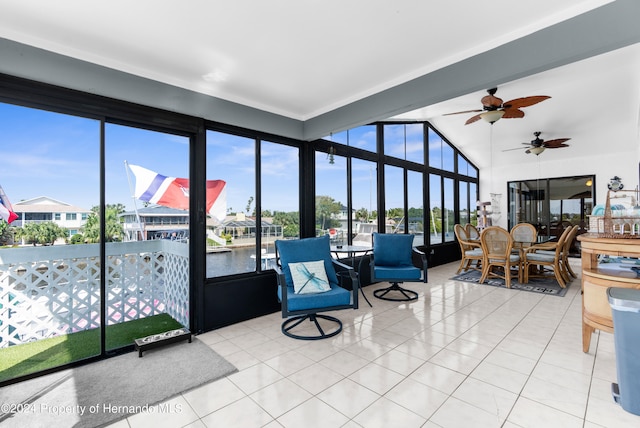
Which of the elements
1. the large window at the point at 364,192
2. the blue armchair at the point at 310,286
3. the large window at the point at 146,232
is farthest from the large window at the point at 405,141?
the large window at the point at 146,232

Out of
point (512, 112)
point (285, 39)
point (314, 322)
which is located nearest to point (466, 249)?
point (512, 112)

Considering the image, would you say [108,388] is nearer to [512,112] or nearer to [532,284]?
[512,112]

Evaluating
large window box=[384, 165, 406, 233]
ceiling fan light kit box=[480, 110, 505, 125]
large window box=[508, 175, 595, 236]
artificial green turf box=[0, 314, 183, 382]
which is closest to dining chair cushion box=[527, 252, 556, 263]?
large window box=[384, 165, 406, 233]

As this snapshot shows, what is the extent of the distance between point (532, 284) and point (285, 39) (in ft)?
18.2

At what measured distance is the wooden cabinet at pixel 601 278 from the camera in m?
2.41

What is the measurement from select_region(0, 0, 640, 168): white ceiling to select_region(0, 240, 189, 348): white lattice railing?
1833mm

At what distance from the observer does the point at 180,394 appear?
86.6 inches

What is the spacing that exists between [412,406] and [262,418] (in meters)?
0.96

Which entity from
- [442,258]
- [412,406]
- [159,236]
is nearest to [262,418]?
[412,406]

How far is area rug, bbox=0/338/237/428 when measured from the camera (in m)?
1.98

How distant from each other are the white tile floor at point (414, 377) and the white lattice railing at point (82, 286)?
3.51 feet

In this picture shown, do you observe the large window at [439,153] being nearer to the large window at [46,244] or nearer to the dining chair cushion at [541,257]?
the dining chair cushion at [541,257]

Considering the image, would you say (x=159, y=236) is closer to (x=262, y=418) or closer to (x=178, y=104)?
(x=178, y=104)

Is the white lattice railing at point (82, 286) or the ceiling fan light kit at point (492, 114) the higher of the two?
the ceiling fan light kit at point (492, 114)
